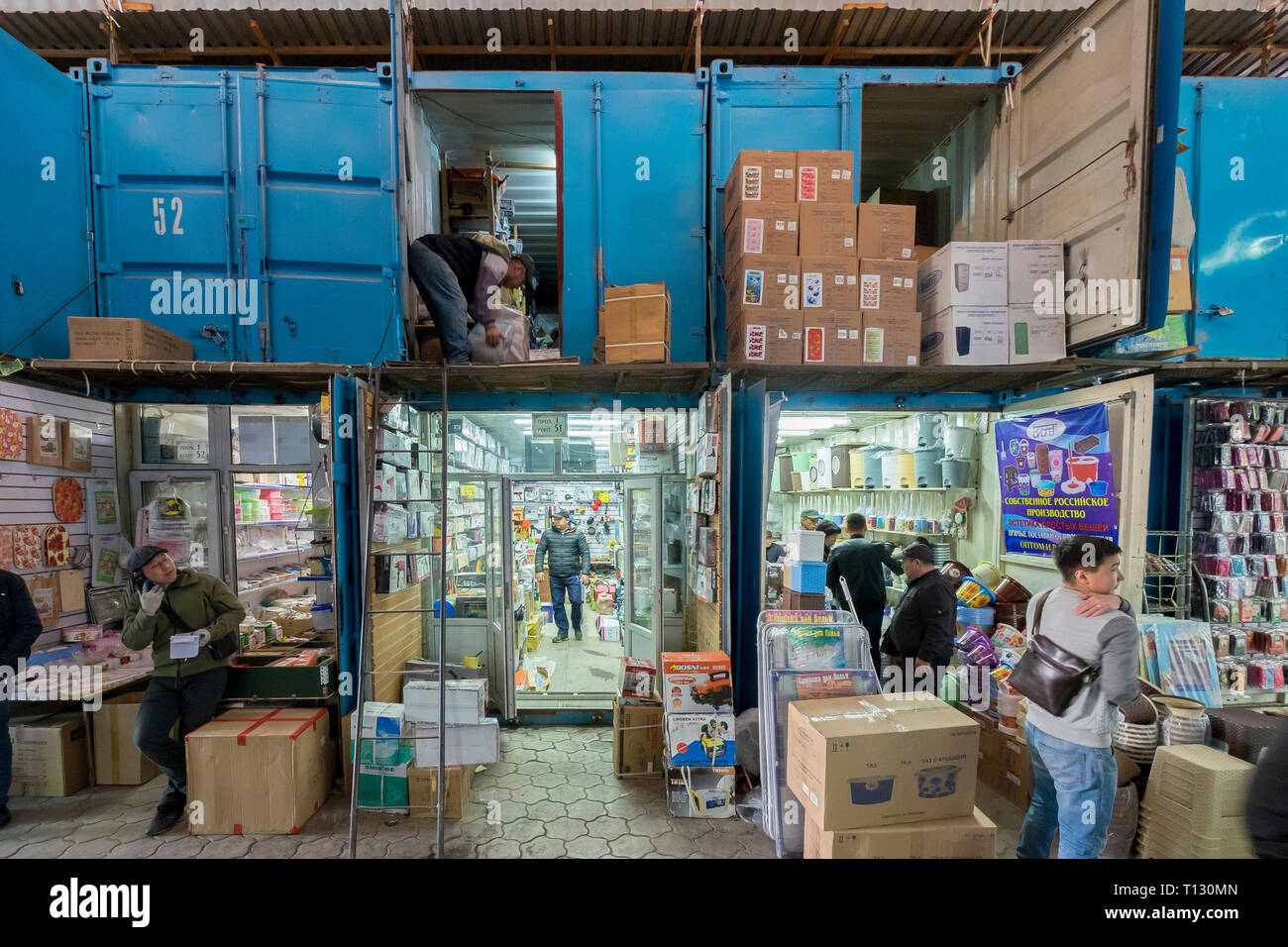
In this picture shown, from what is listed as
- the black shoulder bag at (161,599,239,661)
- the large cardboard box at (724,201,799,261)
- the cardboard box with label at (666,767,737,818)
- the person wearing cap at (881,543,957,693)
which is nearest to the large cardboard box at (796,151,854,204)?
the large cardboard box at (724,201,799,261)

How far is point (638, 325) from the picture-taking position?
4.02 metres

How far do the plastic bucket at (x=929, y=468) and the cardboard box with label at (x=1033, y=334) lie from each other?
230cm

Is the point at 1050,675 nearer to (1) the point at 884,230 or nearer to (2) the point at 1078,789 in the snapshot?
(2) the point at 1078,789

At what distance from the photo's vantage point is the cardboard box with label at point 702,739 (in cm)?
389

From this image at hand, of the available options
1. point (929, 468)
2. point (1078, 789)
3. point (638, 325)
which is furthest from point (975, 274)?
point (1078, 789)


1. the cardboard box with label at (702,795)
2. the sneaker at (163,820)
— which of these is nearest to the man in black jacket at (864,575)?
the cardboard box with label at (702,795)

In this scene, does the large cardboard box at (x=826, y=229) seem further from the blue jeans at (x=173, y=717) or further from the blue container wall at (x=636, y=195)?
the blue jeans at (x=173, y=717)

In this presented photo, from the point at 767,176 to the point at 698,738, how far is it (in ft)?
13.4

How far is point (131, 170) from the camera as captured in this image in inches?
184

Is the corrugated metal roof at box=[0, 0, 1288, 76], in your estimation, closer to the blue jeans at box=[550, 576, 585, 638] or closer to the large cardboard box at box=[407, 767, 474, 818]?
the blue jeans at box=[550, 576, 585, 638]

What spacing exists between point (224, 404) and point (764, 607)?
4.95 m

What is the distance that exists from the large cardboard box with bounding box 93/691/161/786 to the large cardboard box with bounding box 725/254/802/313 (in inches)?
217

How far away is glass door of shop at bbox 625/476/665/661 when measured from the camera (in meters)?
5.28
